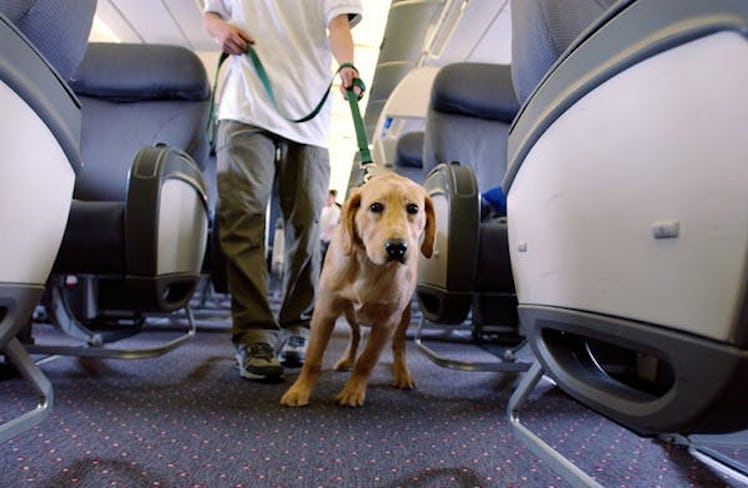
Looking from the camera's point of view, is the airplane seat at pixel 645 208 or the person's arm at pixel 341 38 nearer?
the airplane seat at pixel 645 208

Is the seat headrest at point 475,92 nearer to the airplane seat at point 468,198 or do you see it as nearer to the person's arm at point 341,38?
the airplane seat at point 468,198

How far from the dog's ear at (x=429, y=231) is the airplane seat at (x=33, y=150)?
82 centimetres

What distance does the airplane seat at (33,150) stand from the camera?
662mm

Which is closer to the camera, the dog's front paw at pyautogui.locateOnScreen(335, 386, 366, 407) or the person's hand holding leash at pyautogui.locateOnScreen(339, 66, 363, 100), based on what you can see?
the dog's front paw at pyautogui.locateOnScreen(335, 386, 366, 407)

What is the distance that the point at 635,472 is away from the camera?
2.99 feet

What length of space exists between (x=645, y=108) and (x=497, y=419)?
0.95 m

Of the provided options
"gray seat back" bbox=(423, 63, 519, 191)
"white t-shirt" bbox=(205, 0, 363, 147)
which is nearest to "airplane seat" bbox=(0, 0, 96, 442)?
"white t-shirt" bbox=(205, 0, 363, 147)

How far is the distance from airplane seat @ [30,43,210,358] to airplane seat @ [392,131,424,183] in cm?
171

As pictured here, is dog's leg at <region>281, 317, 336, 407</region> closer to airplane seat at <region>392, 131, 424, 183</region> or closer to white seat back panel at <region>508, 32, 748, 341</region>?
white seat back panel at <region>508, 32, 748, 341</region>

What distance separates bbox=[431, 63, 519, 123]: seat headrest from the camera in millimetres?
2203

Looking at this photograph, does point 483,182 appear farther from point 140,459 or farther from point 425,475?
point 140,459

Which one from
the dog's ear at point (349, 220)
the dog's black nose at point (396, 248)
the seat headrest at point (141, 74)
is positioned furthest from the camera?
the seat headrest at point (141, 74)

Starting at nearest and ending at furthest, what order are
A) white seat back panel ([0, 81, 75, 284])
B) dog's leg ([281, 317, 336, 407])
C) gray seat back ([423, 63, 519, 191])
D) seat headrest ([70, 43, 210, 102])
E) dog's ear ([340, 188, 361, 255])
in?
white seat back panel ([0, 81, 75, 284])
dog's ear ([340, 188, 361, 255])
dog's leg ([281, 317, 336, 407])
seat headrest ([70, 43, 210, 102])
gray seat back ([423, 63, 519, 191])

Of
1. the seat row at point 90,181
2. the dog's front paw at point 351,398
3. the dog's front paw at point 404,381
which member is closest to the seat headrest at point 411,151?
the seat row at point 90,181
